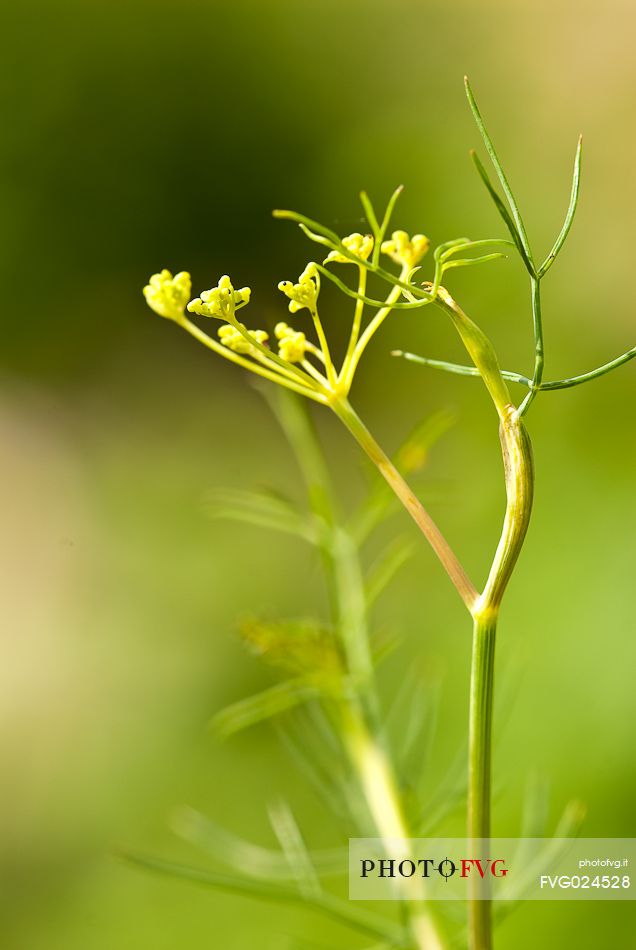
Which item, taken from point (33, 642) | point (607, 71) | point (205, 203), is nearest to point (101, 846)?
point (33, 642)

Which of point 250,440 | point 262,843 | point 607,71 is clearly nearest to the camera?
point 262,843

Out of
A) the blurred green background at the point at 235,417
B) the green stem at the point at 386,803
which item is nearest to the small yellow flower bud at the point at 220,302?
the green stem at the point at 386,803

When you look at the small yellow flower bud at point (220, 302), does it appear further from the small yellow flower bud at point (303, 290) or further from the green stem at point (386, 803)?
the green stem at point (386, 803)

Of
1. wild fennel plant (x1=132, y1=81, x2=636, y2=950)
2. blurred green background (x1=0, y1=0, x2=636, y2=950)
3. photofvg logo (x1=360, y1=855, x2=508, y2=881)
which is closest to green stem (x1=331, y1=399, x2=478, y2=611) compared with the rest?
wild fennel plant (x1=132, y1=81, x2=636, y2=950)

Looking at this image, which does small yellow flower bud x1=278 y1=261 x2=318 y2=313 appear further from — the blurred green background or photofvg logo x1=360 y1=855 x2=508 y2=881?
the blurred green background

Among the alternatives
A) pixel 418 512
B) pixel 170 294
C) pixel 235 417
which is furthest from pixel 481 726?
pixel 235 417

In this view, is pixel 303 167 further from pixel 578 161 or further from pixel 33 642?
pixel 578 161

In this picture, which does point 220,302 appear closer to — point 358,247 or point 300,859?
point 358,247
